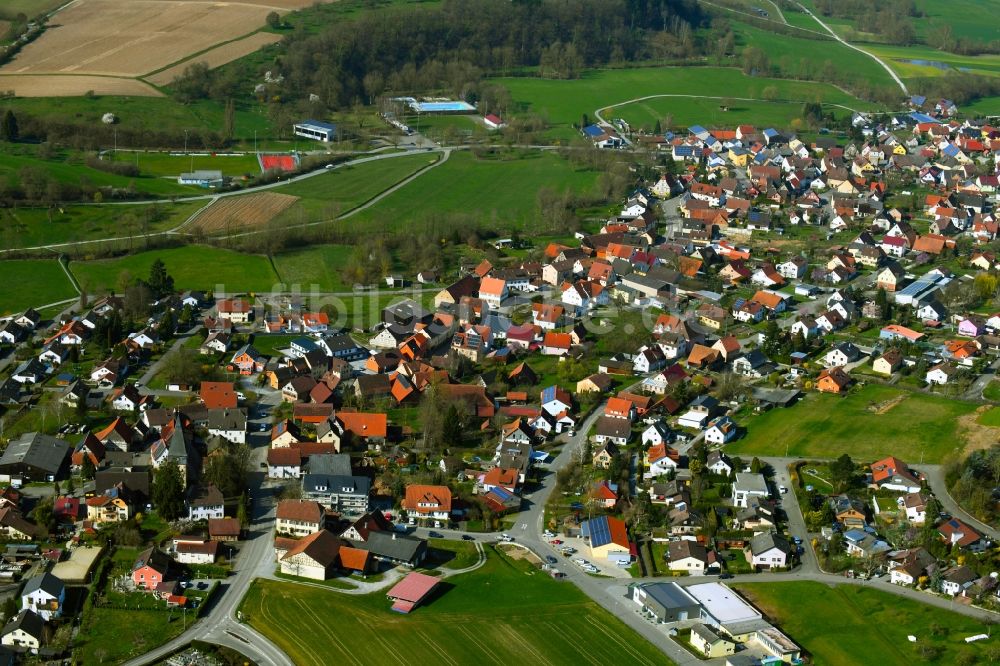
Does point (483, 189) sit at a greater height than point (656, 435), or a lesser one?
greater

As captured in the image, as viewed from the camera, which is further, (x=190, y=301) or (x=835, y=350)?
(x=190, y=301)

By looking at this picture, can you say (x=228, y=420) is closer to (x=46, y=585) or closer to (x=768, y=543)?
(x=46, y=585)

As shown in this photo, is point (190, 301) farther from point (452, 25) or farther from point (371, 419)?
point (452, 25)

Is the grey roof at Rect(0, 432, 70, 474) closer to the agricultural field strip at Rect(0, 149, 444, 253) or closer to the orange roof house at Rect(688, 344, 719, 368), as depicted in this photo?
the agricultural field strip at Rect(0, 149, 444, 253)

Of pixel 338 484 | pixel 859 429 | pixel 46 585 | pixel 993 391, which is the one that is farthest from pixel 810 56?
pixel 46 585

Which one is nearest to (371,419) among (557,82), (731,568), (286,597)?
(286,597)

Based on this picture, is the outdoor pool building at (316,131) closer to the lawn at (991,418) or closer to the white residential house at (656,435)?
the white residential house at (656,435)
